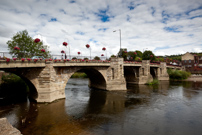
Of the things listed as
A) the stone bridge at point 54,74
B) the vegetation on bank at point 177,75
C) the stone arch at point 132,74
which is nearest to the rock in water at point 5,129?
the stone bridge at point 54,74

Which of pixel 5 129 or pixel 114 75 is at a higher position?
pixel 114 75

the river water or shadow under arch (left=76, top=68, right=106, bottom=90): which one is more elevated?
shadow under arch (left=76, top=68, right=106, bottom=90)

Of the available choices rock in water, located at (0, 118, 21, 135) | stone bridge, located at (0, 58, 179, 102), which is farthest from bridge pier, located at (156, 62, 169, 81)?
rock in water, located at (0, 118, 21, 135)

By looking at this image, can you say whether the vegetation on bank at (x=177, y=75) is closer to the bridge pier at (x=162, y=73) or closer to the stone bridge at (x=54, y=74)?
the bridge pier at (x=162, y=73)

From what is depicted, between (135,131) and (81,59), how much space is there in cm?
1352

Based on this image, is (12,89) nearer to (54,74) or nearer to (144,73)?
(54,74)

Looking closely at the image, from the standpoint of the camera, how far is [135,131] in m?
10.2

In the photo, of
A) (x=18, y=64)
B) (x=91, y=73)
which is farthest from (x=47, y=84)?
(x=91, y=73)

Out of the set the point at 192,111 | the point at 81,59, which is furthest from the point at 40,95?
the point at 192,111

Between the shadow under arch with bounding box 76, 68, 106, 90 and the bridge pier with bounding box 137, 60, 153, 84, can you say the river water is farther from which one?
the bridge pier with bounding box 137, 60, 153, 84

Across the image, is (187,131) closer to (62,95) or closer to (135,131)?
(135,131)

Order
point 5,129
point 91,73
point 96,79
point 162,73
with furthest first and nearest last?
1. point 162,73
2. point 96,79
3. point 91,73
4. point 5,129

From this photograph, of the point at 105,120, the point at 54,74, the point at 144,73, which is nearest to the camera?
the point at 105,120

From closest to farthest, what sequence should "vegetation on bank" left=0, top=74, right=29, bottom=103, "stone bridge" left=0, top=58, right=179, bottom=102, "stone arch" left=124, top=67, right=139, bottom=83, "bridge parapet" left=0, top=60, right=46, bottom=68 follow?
"bridge parapet" left=0, top=60, right=46, bottom=68 < "stone bridge" left=0, top=58, right=179, bottom=102 < "vegetation on bank" left=0, top=74, right=29, bottom=103 < "stone arch" left=124, top=67, right=139, bottom=83
